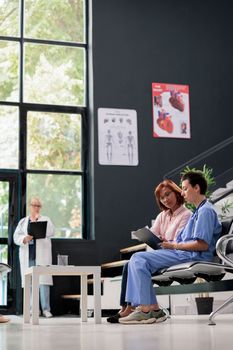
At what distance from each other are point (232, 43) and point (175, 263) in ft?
21.0

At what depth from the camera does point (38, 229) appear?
24.6 feet


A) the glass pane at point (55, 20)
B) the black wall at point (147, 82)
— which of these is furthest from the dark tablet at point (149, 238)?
the glass pane at point (55, 20)

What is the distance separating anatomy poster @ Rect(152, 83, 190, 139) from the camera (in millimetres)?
9133

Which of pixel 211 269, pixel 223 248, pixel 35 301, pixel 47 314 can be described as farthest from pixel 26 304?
pixel 47 314

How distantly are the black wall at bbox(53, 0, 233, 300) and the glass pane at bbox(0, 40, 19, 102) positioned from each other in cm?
113

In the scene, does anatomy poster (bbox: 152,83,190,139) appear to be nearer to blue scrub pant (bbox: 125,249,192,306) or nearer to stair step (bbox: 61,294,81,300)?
stair step (bbox: 61,294,81,300)

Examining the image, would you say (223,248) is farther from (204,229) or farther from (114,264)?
(114,264)

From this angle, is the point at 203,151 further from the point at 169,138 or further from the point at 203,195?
the point at 203,195

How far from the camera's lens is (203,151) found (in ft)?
30.2

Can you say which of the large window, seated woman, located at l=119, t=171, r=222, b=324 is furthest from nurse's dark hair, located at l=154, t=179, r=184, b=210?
the large window

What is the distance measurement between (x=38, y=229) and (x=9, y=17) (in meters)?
3.37

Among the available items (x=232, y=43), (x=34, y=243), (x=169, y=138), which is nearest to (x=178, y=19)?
(x=232, y=43)

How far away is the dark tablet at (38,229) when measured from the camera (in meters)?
7.48

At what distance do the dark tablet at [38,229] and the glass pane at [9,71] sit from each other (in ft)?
6.96
